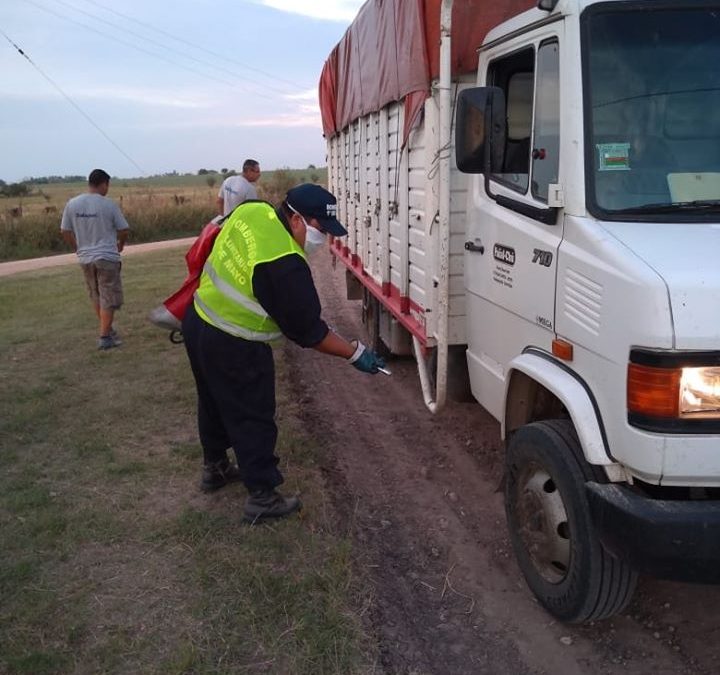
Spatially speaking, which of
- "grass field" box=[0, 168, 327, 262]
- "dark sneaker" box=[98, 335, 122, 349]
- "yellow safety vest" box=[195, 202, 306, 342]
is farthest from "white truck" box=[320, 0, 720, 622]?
"grass field" box=[0, 168, 327, 262]

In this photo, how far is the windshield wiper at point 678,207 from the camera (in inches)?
110

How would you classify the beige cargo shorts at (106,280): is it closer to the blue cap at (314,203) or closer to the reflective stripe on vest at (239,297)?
the reflective stripe on vest at (239,297)

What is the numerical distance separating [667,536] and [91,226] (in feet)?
23.0

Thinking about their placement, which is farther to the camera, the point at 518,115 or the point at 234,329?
the point at 234,329

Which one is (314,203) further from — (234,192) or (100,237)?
(234,192)

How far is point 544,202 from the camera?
3.17m

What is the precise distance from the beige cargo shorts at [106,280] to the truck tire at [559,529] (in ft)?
19.4

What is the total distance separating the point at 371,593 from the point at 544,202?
76.3 inches

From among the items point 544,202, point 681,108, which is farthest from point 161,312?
point 681,108

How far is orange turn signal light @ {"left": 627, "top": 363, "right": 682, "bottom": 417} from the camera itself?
2.41 meters

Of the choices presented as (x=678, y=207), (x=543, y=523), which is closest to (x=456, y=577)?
(x=543, y=523)

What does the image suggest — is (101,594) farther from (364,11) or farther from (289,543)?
(364,11)

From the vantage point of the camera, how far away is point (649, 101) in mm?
2928

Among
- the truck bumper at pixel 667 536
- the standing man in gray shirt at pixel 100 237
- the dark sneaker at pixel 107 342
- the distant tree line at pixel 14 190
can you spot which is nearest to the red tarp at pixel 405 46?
the truck bumper at pixel 667 536
